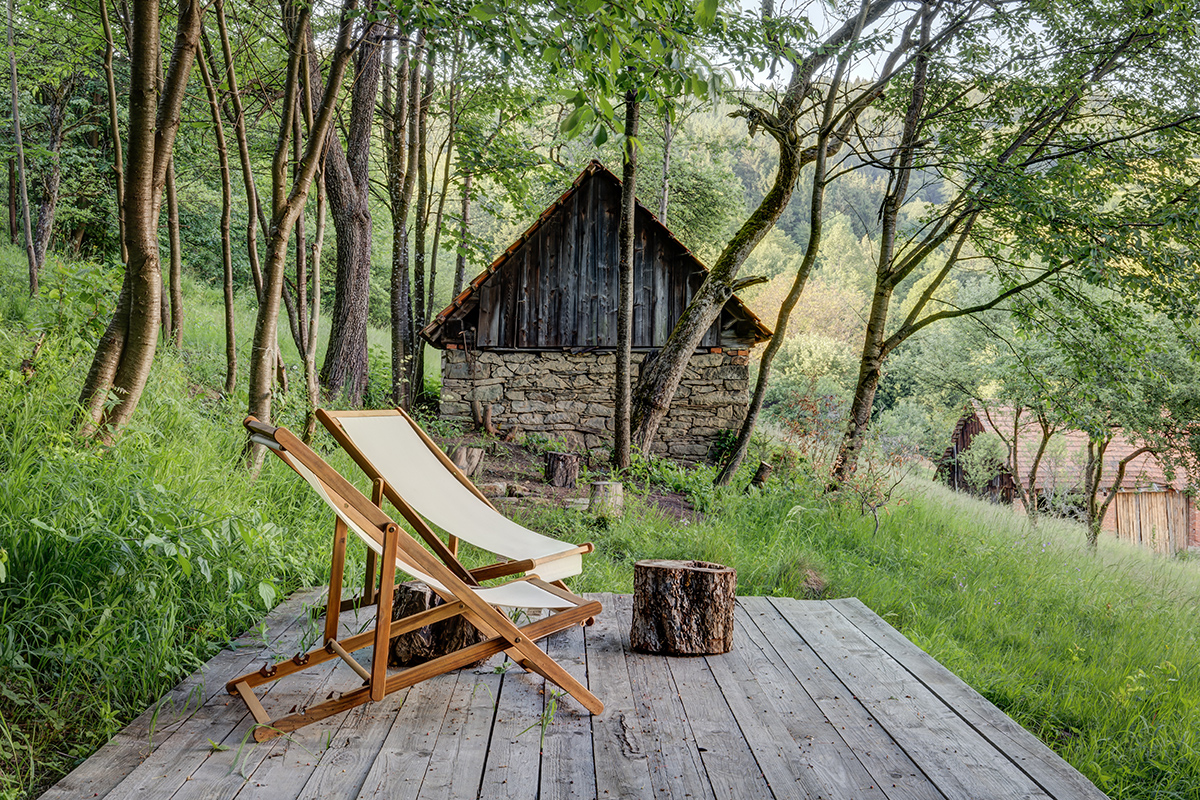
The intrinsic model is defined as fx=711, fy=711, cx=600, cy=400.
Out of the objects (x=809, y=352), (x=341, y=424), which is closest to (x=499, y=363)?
(x=341, y=424)

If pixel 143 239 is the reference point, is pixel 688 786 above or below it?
below

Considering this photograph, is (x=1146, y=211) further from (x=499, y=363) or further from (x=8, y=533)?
(x=8, y=533)

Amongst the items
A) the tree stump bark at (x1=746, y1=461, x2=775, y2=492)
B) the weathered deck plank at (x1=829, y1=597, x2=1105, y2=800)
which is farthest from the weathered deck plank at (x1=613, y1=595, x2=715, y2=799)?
the tree stump bark at (x1=746, y1=461, x2=775, y2=492)

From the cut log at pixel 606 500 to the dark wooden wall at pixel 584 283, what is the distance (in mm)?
4280

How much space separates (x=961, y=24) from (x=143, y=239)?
713 centimetres

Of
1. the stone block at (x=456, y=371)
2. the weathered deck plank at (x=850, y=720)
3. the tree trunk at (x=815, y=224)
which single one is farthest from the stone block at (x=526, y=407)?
the weathered deck plank at (x=850, y=720)

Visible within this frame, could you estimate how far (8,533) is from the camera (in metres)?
2.35

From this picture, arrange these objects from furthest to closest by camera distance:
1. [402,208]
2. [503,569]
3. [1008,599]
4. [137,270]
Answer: [402,208], [1008,599], [137,270], [503,569]

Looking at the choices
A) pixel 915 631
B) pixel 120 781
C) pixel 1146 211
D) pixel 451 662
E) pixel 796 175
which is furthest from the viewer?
pixel 796 175

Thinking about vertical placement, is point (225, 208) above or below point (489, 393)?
above

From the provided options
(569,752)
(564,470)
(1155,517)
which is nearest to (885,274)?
(564,470)

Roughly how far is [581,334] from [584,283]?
0.72 meters

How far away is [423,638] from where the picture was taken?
8.33 feet

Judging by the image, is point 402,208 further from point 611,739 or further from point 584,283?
point 611,739
